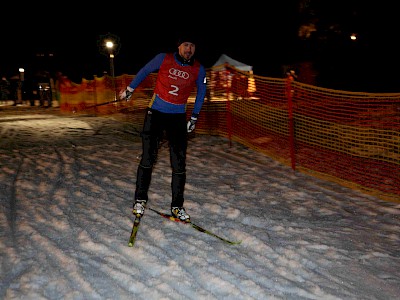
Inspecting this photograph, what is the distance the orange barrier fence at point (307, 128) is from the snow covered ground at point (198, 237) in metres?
0.76

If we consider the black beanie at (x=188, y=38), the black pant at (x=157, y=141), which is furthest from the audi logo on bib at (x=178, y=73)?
the black pant at (x=157, y=141)

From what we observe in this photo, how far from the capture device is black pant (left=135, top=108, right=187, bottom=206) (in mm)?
4633

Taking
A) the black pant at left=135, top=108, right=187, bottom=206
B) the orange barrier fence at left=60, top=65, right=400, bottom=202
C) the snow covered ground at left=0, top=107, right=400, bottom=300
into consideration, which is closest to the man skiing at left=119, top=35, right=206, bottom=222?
the black pant at left=135, top=108, right=187, bottom=206

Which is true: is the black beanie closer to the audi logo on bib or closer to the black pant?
the audi logo on bib

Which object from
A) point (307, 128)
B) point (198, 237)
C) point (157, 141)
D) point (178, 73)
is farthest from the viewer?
point (307, 128)

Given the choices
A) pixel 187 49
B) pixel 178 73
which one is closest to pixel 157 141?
pixel 178 73

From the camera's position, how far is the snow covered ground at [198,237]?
3.39 meters

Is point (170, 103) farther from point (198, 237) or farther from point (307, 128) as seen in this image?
point (307, 128)

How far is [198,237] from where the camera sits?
14.5 feet

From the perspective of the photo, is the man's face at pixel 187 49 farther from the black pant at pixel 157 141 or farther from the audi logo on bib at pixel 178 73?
the black pant at pixel 157 141

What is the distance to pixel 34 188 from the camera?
622 centimetres

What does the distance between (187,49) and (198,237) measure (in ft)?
6.71

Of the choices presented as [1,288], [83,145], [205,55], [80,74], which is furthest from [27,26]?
[1,288]

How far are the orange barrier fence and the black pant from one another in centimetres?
176
